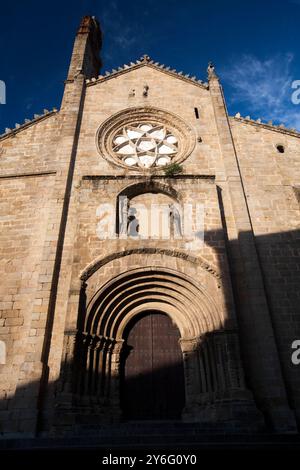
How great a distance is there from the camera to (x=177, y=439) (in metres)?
5.78

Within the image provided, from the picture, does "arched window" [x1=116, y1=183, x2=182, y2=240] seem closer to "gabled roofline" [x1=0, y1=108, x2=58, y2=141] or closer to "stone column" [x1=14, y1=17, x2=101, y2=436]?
"stone column" [x1=14, y1=17, x2=101, y2=436]

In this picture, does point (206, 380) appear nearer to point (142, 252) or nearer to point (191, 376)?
point (191, 376)

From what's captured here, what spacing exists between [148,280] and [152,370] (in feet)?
6.81

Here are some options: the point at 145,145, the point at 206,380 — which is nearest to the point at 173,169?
the point at 145,145

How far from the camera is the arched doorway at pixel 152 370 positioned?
300 inches

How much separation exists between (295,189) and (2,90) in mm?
9783

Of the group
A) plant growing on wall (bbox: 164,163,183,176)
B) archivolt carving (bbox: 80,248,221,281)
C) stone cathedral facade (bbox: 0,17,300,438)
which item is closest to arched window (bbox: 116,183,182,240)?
stone cathedral facade (bbox: 0,17,300,438)

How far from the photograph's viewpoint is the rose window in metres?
12.2

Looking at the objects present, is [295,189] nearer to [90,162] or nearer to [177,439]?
[90,162]

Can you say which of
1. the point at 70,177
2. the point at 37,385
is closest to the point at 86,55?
the point at 70,177

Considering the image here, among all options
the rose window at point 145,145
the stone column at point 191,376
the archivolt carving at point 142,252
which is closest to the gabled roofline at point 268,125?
the rose window at point 145,145

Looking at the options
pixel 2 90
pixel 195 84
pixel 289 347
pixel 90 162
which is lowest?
pixel 289 347

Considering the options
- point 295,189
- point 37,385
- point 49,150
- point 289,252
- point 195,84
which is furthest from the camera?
point 195,84

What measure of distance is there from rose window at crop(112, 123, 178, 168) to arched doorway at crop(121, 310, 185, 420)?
577 centimetres
